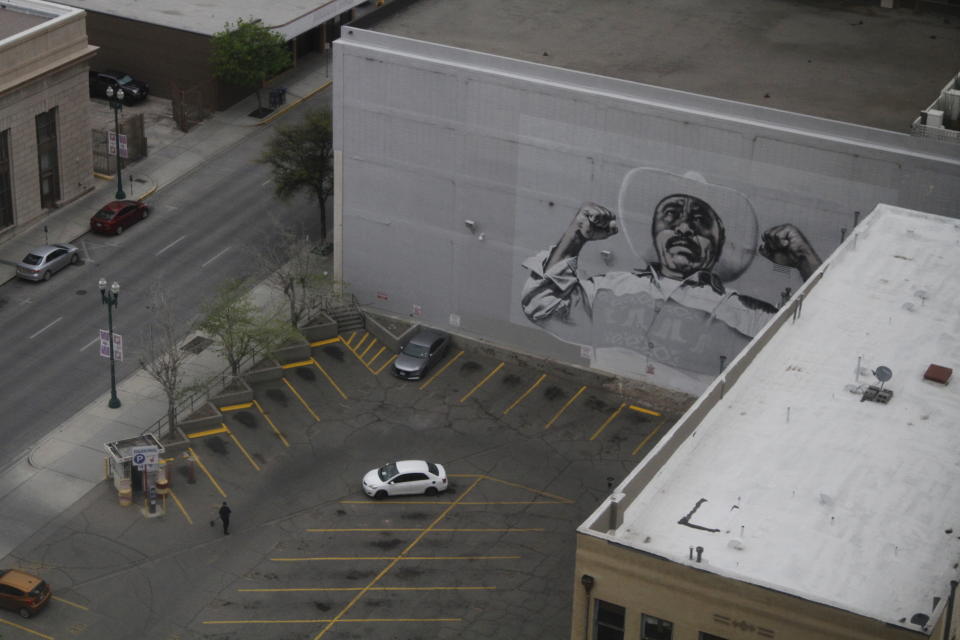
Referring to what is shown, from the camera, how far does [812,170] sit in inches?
2391

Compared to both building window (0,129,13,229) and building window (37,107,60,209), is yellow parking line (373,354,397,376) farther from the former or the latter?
building window (37,107,60,209)

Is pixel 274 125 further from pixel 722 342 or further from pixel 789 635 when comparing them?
pixel 789 635

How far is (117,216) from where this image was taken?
258 feet

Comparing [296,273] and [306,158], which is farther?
[306,158]

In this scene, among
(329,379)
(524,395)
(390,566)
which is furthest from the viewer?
(329,379)

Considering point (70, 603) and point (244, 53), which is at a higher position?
point (244, 53)

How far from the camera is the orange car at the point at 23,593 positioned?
52.7 m

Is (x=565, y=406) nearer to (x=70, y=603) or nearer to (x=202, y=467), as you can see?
(x=202, y=467)

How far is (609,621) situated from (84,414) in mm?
34522

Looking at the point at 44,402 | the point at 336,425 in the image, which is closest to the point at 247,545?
the point at 336,425

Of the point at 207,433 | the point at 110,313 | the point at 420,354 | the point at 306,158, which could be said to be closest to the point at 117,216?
the point at 306,158

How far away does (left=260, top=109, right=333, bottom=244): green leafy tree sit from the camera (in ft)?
252

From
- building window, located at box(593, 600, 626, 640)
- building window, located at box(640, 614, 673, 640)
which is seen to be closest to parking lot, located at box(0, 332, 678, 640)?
building window, located at box(593, 600, 626, 640)

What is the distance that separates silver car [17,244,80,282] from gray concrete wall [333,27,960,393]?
14.2 metres
